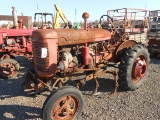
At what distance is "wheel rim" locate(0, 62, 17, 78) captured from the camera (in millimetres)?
6254

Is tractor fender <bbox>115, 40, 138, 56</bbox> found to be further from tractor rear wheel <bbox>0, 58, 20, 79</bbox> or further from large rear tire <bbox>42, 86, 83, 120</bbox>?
tractor rear wheel <bbox>0, 58, 20, 79</bbox>

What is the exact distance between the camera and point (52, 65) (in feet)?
12.6

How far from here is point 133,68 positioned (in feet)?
16.1

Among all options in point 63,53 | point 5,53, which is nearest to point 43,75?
point 63,53

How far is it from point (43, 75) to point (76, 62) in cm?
72

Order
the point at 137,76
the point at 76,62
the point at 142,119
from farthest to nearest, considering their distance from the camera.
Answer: the point at 137,76 < the point at 76,62 < the point at 142,119

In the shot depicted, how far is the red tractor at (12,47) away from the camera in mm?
6293

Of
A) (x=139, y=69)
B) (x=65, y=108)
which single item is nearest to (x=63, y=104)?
(x=65, y=108)

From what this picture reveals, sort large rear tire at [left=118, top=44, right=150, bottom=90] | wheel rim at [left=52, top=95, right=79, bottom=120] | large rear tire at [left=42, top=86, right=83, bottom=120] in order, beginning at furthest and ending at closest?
large rear tire at [left=118, top=44, right=150, bottom=90] < wheel rim at [left=52, top=95, right=79, bottom=120] < large rear tire at [left=42, top=86, right=83, bottom=120]

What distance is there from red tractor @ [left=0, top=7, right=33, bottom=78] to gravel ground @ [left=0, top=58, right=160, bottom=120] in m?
0.92

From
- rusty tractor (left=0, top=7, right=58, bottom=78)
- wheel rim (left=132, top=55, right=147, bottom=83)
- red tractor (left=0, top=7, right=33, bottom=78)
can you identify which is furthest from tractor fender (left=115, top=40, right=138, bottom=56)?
red tractor (left=0, top=7, right=33, bottom=78)

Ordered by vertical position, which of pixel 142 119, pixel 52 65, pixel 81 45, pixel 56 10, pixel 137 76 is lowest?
pixel 142 119

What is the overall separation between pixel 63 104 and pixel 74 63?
970mm

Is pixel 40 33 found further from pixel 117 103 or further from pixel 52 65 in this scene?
pixel 117 103
